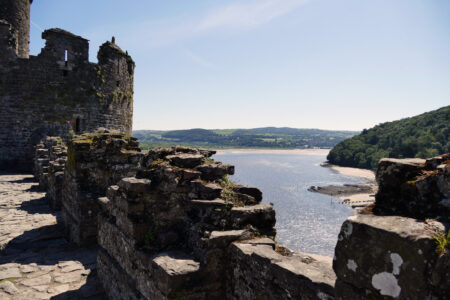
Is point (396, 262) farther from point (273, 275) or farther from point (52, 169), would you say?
point (52, 169)

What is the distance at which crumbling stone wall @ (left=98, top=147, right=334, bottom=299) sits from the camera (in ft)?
9.08

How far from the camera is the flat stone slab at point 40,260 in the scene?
4758 millimetres

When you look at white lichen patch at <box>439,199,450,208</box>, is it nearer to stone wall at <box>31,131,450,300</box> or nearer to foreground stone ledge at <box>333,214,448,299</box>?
stone wall at <box>31,131,450,300</box>

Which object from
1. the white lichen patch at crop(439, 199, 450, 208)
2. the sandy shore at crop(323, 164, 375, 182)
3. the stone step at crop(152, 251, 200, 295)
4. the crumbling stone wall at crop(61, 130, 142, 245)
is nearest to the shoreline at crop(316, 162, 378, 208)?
the sandy shore at crop(323, 164, 375, 182)

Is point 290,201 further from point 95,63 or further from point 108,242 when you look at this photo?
point 108,242

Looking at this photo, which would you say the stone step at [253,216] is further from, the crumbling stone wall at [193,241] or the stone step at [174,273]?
the stone step at [174,273]

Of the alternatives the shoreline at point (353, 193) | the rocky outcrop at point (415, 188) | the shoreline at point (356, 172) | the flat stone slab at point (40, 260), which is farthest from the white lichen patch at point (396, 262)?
the shoreline at point (356, 172)

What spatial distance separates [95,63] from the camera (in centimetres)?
1612

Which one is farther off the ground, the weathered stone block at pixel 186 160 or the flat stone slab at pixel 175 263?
the weathered stone block at pixel 186 160

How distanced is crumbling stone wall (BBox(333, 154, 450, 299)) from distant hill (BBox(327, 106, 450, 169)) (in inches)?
2893

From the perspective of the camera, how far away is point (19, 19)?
17.3 metres

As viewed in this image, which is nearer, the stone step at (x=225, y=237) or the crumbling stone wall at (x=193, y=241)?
the crumbling stone wall at (x=193, y=241)

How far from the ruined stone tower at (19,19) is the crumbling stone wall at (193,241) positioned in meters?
16.3

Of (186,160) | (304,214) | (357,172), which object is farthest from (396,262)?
(357,172)
